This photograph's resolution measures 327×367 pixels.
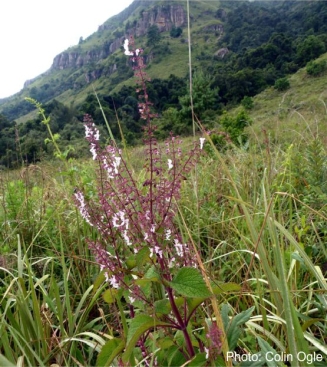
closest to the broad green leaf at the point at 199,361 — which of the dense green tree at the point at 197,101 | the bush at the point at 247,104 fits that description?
the dense green tree at the point at 197,101

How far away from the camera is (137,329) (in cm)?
102

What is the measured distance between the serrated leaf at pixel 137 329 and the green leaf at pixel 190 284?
0.43 ft

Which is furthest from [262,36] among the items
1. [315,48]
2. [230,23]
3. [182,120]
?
[182,120]

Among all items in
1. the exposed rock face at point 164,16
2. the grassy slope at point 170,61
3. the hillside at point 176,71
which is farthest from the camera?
the exposed rock face at point 164,16

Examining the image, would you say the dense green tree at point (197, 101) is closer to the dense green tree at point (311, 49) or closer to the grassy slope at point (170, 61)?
the dense green tree at point (311, 49)

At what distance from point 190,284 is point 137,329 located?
207 mm

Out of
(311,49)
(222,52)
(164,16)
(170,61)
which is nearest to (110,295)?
(311,49)

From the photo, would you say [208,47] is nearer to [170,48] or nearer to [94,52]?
[170,48]

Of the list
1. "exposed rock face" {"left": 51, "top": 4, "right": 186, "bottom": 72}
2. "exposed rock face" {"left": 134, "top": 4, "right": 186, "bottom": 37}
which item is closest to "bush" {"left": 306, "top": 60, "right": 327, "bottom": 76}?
"exposed rock face" {"left": 51, "top": 4, "right": 186, "bottom": 72}

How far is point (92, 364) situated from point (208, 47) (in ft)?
390

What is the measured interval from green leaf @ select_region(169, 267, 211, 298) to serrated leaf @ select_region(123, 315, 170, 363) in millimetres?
132

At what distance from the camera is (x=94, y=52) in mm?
170000

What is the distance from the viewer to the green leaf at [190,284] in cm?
101

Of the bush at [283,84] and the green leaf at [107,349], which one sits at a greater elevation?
the green leaf at [107,349]
